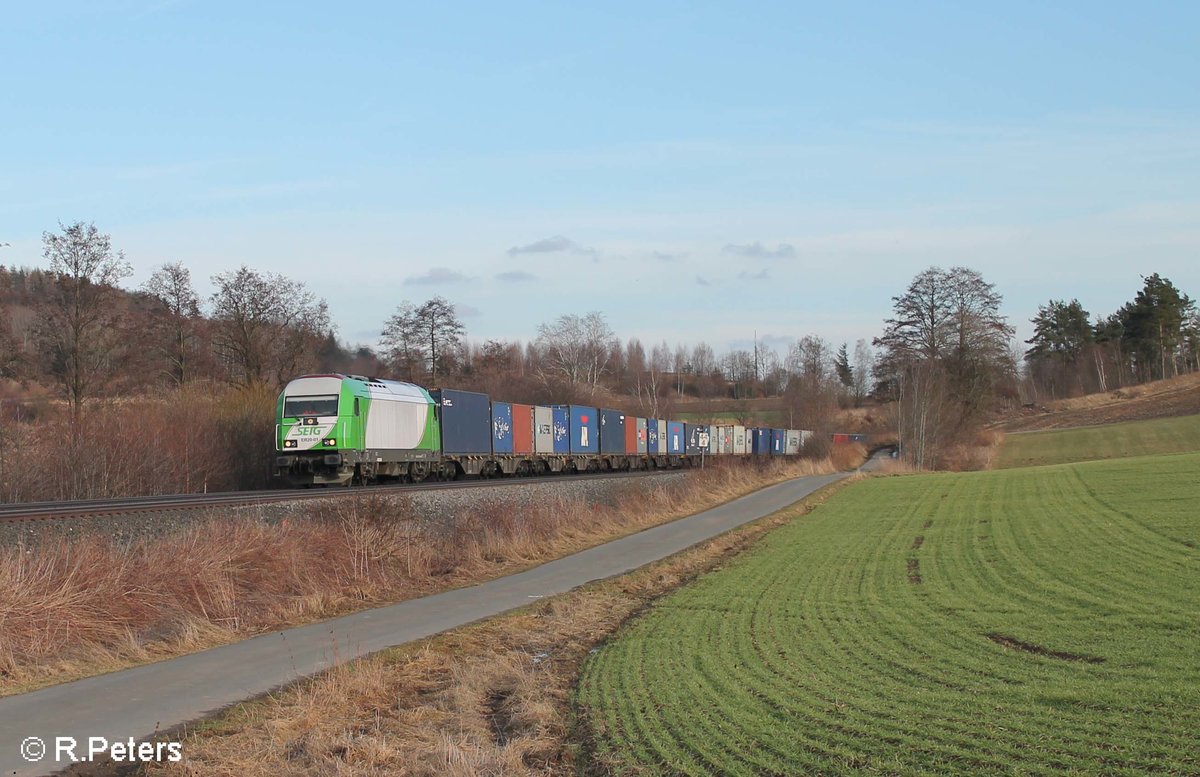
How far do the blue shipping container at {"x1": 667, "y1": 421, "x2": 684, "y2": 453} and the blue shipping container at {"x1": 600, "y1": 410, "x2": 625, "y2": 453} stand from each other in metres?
7.95

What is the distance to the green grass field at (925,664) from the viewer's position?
6395mm

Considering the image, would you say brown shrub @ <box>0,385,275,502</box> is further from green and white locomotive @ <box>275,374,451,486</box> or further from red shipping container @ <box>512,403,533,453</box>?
red shipping container @ <box>512,403,533,453</box>

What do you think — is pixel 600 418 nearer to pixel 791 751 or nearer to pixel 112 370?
pixel 112 370

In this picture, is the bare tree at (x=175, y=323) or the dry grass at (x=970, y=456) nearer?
the bare tree at (x=175, y=323)

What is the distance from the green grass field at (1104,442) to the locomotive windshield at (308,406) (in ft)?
156

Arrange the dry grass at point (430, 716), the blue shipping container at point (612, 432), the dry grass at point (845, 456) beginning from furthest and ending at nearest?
1. the dry grass at point (845, 456)
2. the blue shipping container at point (612, 432)
3. the dry grass at point (430, 716)

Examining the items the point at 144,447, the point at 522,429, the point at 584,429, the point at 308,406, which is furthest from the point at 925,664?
the point at 584,429

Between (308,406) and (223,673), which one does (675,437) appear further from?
(223,673)

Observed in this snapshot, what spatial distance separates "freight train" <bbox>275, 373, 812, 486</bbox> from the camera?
101 feet

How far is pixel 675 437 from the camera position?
6475 centimetres

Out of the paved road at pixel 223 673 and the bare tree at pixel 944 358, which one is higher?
the bare tree at pixel 944 358

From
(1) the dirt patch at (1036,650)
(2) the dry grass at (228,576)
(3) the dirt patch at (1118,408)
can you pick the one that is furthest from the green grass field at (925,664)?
(3) the dirt patch at (1118,408)

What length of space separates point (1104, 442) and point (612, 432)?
37501mm

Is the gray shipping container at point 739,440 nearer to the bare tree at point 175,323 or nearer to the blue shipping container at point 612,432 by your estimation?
the blue shipping container at point 612,432
